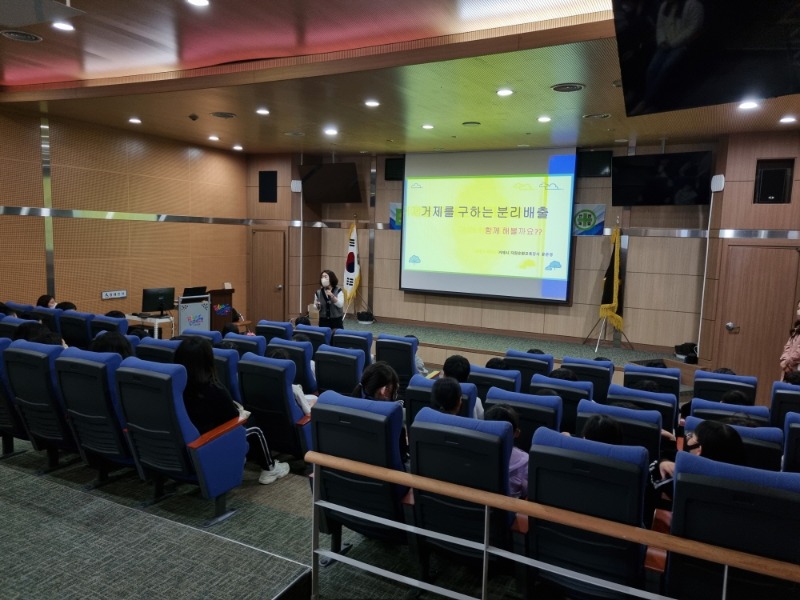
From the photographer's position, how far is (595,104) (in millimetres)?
6352

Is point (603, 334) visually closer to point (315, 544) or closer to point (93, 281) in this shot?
point (315, 544)

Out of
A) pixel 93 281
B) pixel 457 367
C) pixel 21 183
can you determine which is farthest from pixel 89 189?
pixel 457 367

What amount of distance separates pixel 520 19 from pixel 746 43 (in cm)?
228

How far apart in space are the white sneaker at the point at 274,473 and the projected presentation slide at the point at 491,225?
263 inches

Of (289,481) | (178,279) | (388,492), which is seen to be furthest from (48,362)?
(178,279)

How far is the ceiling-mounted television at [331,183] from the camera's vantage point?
1087cm

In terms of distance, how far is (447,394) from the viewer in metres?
3.24

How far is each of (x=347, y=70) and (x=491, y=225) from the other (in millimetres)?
5241

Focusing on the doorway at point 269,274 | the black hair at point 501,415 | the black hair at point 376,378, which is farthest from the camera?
the doorway at point 269,274

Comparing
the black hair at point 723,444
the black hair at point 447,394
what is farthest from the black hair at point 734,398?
the black hair at point 447,394

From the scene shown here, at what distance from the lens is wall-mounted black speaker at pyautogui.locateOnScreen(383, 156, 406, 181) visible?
10859 millimetres

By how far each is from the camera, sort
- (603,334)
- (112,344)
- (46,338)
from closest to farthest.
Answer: (112,344)
(46,338)
(603,334)

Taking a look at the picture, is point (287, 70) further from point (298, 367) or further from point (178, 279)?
point (178, 279)

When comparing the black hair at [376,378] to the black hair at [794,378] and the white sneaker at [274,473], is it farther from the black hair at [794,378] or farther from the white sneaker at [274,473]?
the black hair at [794,378]
